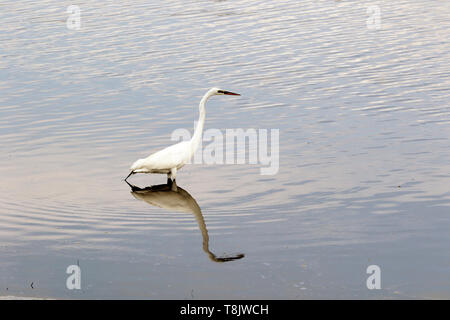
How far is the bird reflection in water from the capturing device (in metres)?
13.5

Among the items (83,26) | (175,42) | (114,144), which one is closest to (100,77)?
(175,42)

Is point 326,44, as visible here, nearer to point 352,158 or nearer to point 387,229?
point 352,158

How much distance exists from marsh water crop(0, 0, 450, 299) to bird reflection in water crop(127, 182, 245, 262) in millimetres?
54

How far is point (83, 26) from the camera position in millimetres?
34531

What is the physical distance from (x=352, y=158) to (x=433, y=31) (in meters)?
14.8

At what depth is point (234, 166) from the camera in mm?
15883
